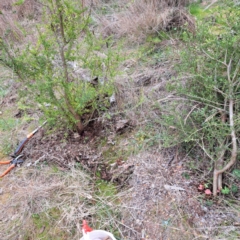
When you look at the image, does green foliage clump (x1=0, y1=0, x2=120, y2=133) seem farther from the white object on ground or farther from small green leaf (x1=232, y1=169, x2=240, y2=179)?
small green leaf (x1=232, y1=169, x2=240, y2=179)

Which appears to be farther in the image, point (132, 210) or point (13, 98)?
point (13, 98)

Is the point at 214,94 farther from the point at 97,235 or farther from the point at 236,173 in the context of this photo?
the point at 97,235

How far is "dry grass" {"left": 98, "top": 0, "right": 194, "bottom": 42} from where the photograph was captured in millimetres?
3338

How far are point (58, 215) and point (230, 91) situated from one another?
1500 millimetres

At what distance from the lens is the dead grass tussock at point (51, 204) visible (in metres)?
1.58

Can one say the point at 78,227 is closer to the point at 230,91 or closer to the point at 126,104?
the point at 126,104

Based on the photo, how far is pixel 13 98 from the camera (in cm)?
292

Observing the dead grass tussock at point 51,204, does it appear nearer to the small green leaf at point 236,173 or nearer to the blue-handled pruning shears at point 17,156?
the blue-handled pruning shears at point 17,156

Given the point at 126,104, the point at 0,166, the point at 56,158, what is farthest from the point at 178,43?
the point at 0,166

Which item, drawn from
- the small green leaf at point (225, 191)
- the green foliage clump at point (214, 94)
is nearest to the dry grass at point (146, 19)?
the green foliage clump at point (214, 94)

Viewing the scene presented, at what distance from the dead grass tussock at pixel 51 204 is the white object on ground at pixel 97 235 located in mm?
114

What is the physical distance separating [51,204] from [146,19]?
2919mm

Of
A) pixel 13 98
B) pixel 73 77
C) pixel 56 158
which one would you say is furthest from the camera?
pixel 13 98

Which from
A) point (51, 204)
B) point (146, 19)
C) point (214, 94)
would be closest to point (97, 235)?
point (51, 204)
